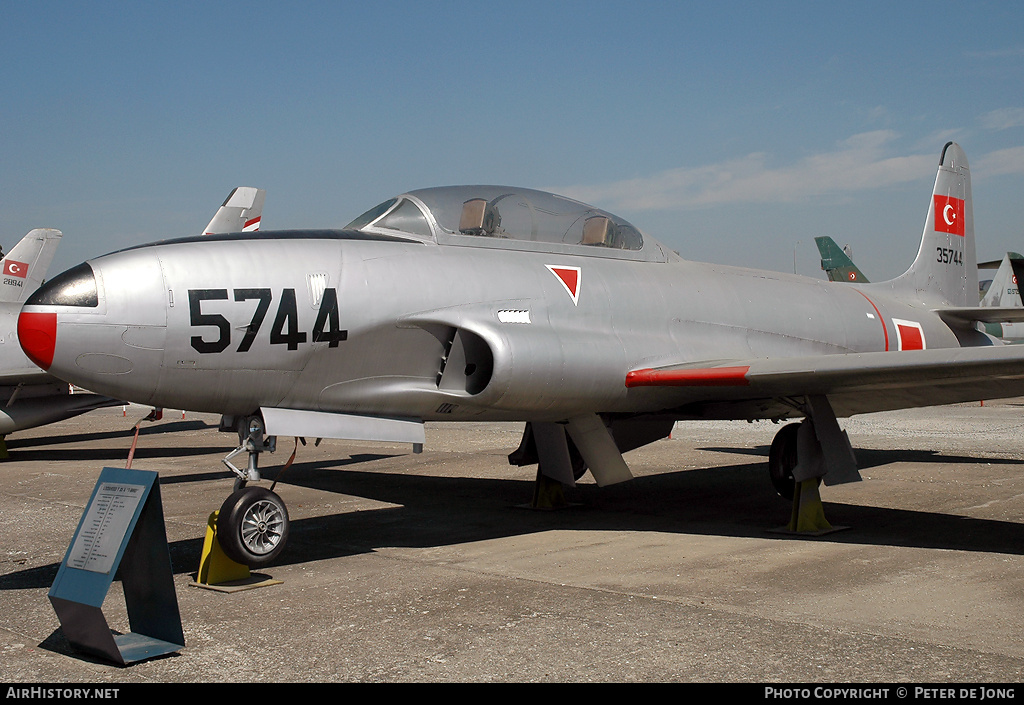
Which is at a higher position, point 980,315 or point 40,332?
point 980,315

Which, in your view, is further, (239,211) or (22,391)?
(239,211)

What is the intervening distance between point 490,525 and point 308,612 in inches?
133

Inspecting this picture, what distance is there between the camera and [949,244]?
12.6m

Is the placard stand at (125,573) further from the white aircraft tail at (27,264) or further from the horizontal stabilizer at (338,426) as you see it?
the white aircraft tail at (27,264)

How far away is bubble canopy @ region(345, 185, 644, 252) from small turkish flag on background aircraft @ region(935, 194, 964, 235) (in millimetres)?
6430

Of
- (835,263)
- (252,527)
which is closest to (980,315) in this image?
(252,527)

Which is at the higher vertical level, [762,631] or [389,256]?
[389,256]

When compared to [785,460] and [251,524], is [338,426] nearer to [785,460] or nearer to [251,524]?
[251,524]

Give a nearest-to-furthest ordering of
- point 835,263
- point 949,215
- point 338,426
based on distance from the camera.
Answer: point 338,426
point 949,215
point 835,263

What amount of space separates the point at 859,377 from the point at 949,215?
6893 millimetres
